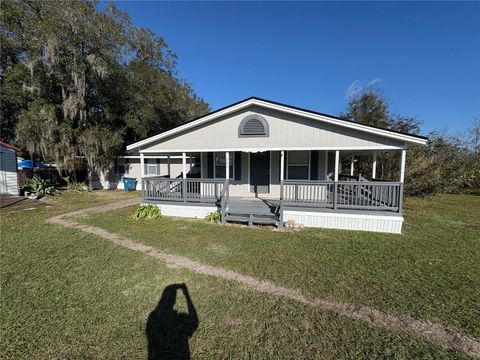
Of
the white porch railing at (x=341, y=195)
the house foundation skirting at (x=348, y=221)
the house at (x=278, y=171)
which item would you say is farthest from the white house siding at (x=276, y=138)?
the house foundation skirting at (x=348, y=221)


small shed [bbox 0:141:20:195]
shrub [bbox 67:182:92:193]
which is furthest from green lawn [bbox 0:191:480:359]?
shrub [bbox 67:182:92:193]

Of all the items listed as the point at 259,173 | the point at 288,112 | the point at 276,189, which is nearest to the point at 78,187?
the point at 259,173

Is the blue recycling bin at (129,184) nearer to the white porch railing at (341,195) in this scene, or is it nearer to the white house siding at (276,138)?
the white house siding at (276,138)

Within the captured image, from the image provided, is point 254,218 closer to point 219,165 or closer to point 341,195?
point 341,195

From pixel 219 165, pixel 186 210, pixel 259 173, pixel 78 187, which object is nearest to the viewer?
pixel 186 210

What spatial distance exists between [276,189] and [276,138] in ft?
7.78

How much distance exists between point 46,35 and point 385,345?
720 inches

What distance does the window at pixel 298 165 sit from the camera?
30.6 ft

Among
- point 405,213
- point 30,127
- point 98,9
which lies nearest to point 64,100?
point 30,127

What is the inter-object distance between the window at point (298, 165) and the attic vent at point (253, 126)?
1821mm

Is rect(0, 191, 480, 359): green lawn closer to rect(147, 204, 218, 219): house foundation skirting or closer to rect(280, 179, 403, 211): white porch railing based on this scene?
rect(280, 179, 403, 211): white porch railing

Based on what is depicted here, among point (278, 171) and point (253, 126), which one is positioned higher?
point (253, 126)

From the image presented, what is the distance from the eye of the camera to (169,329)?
295 centimetres

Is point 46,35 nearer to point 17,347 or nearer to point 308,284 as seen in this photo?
point 17,347
